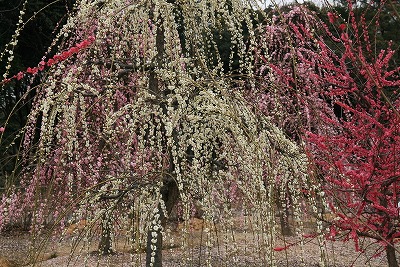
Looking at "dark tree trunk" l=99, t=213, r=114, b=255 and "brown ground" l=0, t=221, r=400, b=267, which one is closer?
"dark tree trunk" l=99, t=213, r=114, b=255

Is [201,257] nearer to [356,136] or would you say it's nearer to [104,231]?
[356,136]

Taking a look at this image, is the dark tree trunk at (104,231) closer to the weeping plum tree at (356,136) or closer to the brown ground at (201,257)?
the weeping plum tree at (356,136)

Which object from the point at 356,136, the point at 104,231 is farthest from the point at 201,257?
the point at 104,231

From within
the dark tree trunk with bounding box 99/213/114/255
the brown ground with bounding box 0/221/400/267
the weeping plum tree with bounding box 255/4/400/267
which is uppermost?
the dark tree trunk with bounding box 99/213/114/255

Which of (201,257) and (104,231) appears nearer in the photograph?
(104,231)

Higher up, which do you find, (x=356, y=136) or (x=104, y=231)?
(x=104, y=231)

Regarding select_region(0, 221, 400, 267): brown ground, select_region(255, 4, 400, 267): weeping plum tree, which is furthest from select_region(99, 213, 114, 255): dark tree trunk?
select_region(0, 221, 400, 267): brown ground

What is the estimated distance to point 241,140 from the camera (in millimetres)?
1736

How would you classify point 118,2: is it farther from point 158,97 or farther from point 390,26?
point 390,26

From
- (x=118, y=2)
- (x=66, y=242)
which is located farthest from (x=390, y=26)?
(x=118, y=2)

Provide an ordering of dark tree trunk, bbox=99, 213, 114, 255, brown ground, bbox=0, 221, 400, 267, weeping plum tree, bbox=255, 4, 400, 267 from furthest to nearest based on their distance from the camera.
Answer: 1. brown ground, bbox=0, 221, 400, 267
2. weeping plum tree, bbox=255, 4, 400, 267
3. dark tree trunk, bbox=99, 213, 114, 255

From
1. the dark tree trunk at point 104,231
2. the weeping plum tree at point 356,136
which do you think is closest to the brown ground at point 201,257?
the weeping plum tree at point 356,136

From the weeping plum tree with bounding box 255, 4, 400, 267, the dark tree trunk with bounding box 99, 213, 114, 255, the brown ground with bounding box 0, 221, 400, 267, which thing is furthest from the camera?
the brown ground with bounding box 0, 221, 400, 267

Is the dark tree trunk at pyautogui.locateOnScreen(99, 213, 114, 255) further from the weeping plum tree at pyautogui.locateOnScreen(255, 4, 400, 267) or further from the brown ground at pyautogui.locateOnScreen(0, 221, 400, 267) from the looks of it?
the brown ground at pyautogui.locateOnScreen(0, 221, 400, 267)
